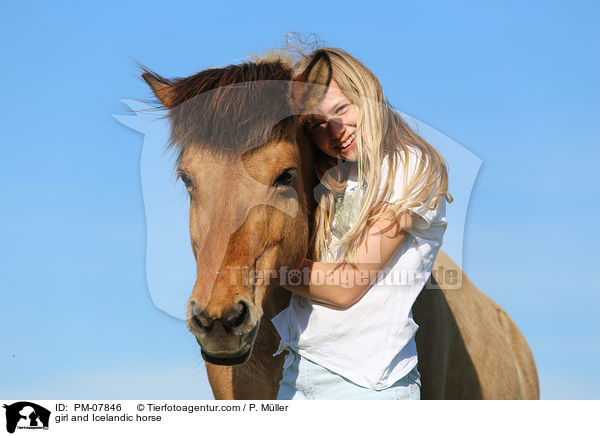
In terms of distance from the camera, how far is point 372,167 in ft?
8.60

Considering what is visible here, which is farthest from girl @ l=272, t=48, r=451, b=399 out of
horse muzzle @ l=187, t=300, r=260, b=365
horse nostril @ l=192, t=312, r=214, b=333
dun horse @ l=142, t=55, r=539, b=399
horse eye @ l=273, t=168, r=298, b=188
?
horse nostril @ l=192, t=312, r=214, b=333

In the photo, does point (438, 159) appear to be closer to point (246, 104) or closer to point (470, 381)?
point (246, 104)

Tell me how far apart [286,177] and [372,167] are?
1.31 feet

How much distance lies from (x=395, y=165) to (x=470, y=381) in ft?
6.91

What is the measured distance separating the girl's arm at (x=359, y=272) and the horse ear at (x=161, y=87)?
1.14 meters

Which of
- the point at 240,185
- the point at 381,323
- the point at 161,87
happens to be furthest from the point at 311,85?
the point at 381,323

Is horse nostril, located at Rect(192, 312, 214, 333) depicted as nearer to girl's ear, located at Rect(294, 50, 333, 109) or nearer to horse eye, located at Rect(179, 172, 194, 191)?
horse eye, located at Rect(179, 172, 194, 191)

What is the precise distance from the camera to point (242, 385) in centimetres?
314

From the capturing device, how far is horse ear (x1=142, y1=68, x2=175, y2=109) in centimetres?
291
